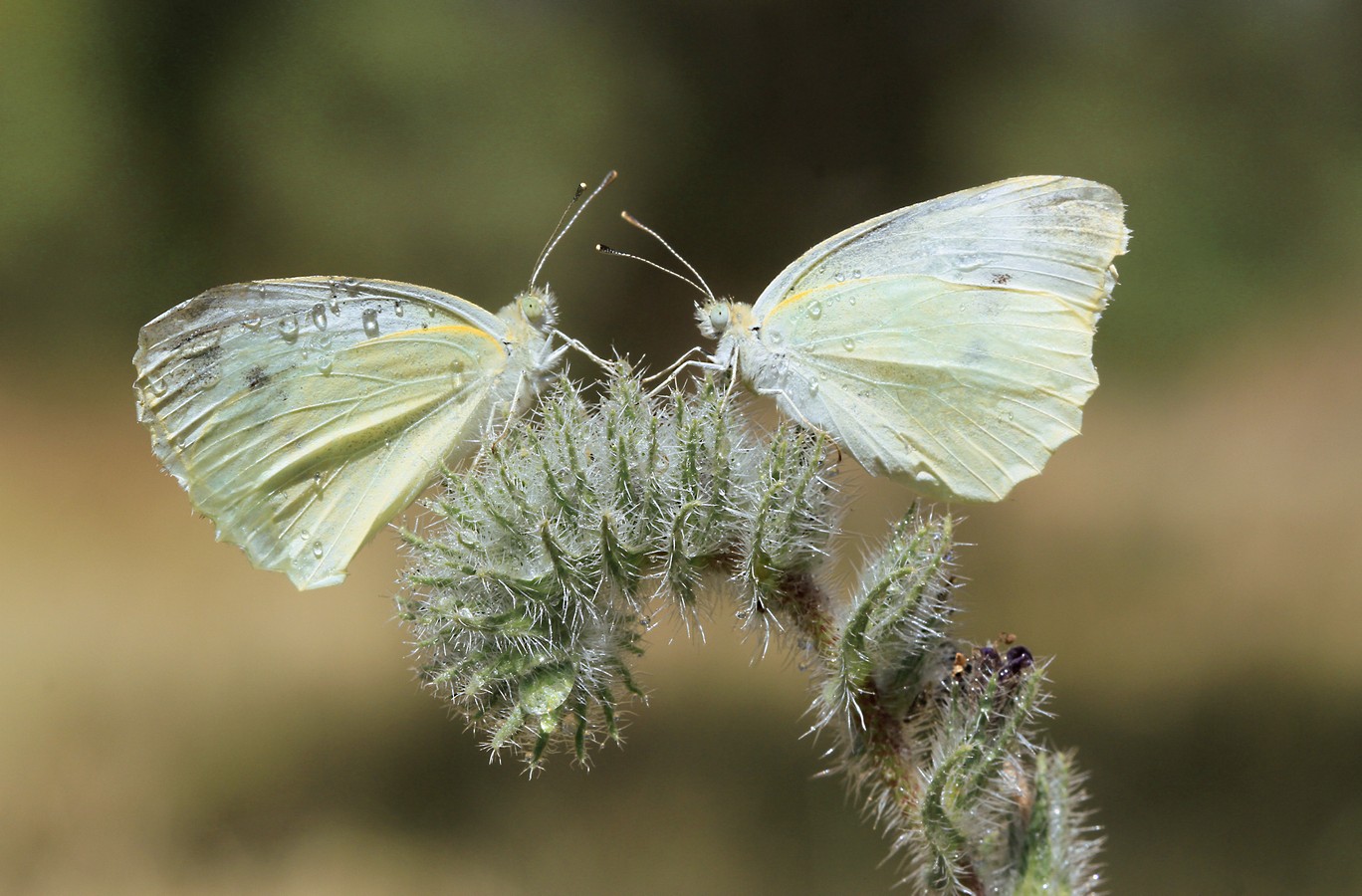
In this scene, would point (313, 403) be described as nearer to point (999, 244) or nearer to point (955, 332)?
point (955, 332)

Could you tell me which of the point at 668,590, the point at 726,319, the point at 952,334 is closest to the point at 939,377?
the point at 952,334

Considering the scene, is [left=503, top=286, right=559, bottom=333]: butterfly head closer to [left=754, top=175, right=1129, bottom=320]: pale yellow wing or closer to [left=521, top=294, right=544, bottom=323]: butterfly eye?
[left=521, top=294, right=544, bottom=323]: butterfly eye

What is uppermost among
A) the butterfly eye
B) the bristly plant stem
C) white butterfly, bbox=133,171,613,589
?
the butterfly eye

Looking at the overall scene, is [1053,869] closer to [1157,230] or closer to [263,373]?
[263,373]

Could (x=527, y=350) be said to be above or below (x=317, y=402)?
above

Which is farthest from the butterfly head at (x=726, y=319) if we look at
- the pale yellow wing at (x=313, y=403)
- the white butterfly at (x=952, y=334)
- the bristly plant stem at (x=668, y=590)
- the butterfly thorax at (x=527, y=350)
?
the pale yellow wing at (x=313, y=403)

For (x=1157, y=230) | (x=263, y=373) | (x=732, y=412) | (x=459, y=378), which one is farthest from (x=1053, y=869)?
(x=1157, y=230)

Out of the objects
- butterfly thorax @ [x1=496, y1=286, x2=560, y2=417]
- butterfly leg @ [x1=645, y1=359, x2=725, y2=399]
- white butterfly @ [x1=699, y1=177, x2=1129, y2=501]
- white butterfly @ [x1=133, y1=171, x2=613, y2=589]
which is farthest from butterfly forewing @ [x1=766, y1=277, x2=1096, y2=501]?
white butterfly @ [x1=133, y1=171, x2=613, y2=589]
